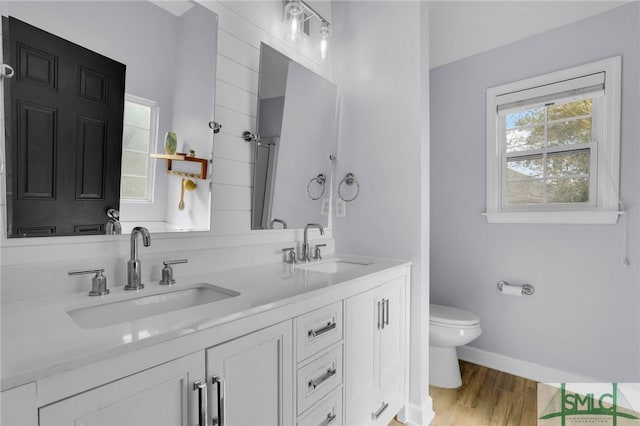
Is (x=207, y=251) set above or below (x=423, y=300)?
above

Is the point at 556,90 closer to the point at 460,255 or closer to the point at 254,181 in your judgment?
the point at 460,255

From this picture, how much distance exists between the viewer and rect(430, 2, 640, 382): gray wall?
197cm

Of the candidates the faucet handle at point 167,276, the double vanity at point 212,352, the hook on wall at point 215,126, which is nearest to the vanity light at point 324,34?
the hook on wall at point 215,126

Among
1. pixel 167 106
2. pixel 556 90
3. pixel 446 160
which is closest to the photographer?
pixel 167 106

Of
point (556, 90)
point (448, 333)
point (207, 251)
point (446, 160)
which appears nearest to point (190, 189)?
point (207, 251)

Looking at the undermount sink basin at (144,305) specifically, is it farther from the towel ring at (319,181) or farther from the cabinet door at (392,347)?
the towel ring at (319,181)

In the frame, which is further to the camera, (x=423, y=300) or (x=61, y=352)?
(x=423, y=300)

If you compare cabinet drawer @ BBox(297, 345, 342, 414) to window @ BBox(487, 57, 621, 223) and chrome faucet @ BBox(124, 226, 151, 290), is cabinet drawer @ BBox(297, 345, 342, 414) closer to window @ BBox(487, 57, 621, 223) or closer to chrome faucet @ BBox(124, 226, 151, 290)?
chrome faucet @ BBox(124, 226, 151, 290)

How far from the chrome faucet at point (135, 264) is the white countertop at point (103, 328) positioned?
3 cm

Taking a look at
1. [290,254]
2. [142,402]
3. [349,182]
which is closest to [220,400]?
[142,402]

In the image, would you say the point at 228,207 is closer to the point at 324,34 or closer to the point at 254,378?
the point at 254,378

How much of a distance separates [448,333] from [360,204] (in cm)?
101

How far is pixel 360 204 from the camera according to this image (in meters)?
→ 2.08

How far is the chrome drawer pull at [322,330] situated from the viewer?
1148mm
